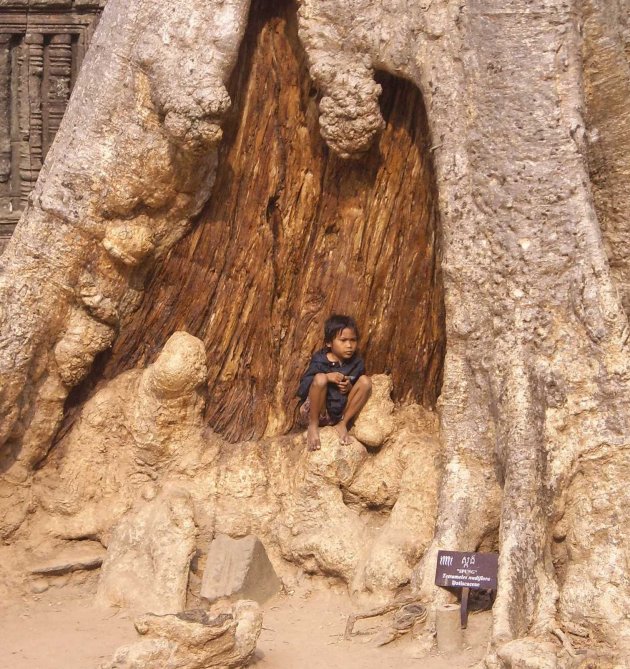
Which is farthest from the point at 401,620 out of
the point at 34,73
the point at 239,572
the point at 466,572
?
the point at 34,73

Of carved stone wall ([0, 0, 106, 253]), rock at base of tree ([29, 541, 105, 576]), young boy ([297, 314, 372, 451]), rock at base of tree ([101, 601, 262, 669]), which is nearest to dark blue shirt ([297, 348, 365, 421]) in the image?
young boy ([297, 314, 372, 451])

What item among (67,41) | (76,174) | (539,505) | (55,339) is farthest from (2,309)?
(67,41)

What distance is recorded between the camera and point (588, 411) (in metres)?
4.47

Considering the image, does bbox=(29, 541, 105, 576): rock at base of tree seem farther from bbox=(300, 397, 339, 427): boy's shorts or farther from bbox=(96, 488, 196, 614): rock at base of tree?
bbox=(300, 397, 339, 427): boy's shorts

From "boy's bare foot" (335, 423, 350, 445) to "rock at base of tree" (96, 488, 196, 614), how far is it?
0.76 metres

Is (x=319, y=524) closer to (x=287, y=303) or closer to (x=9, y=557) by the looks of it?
(x=287, y=303)

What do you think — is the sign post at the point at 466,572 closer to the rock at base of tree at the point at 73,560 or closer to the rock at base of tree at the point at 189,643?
the rock at base of tree at the point at 189,643

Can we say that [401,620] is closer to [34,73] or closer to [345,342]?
[345,342]

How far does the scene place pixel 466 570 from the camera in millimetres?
4539

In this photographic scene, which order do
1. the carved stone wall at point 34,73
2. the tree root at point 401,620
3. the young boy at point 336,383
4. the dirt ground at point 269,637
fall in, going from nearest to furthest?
1. the dirt ground at point 269,637
2. the tree root at point 401,620
3. the young boy at point 336,383
4. the carved stone wall at point 34,73

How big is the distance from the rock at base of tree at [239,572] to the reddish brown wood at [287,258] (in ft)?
2.22

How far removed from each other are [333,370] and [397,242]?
2.28ft

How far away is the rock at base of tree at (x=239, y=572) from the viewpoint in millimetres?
4992

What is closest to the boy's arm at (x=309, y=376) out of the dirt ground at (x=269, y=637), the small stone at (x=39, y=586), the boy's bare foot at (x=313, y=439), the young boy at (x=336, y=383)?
the young boy at (x=336, y=383)
